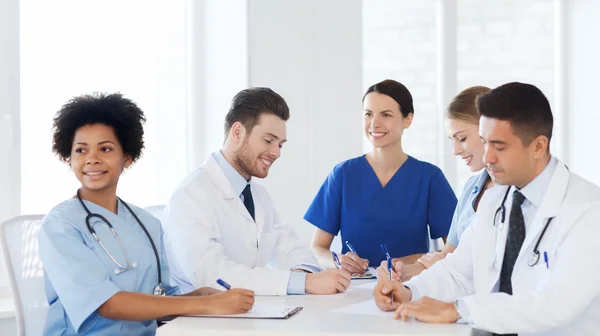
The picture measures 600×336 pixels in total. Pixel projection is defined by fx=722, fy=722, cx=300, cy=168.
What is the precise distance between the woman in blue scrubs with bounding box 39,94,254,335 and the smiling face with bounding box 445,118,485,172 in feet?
3.82

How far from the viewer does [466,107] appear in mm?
2662

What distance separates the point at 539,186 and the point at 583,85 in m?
3.03

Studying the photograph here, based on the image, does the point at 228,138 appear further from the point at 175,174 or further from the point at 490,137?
the point at 175,174

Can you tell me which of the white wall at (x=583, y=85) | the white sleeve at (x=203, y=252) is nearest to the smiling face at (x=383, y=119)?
the white sleeve at (x=203, y=252)

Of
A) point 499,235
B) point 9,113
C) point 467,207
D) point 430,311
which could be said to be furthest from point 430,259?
point 9,113

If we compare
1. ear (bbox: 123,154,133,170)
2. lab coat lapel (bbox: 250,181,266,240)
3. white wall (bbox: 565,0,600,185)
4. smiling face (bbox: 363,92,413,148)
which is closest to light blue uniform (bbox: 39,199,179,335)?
ear (bbox: 123,154,133,170)

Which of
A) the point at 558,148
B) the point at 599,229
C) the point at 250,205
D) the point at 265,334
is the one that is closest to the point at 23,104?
the point at 250,205

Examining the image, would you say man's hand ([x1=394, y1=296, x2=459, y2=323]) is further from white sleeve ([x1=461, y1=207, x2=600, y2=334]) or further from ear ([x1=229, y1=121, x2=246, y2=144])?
ear ([x1=229, y1=121, x2=246, y2=144])

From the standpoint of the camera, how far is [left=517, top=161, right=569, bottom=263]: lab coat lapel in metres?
1.79

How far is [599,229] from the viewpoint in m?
1.71

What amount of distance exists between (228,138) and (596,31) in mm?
2932

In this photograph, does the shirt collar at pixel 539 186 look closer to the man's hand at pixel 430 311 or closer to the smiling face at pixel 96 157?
the man's hand at pixel 430 311

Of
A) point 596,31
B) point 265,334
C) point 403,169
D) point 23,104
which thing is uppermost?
point 596,31

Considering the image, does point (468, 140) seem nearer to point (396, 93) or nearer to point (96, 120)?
point (396, 93)
